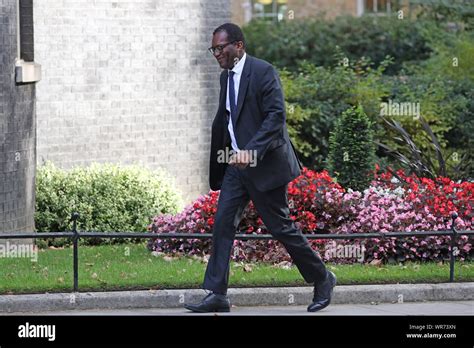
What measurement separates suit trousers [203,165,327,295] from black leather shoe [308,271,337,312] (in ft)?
0.84

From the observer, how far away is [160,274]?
10.7 metres

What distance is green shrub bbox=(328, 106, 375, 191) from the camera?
1377 cm

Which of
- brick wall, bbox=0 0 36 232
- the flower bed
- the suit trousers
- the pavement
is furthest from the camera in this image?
brick wall, bbox=0 0 36 232

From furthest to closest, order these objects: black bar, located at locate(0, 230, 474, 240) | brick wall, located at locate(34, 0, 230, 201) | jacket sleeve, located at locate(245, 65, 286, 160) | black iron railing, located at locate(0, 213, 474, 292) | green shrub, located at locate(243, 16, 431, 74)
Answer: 1. green shrub, located at locate(243, 16, 431, 74)
2. brick wall, located at locate(34, 0, 230, 201)
3. black bar, located at locate(0, 230, 474, 240)
4. black iron railing, located at locate(0, 213, 474, 292)
5. jacket sleeve, located at locate(245, 65, 286, 160)

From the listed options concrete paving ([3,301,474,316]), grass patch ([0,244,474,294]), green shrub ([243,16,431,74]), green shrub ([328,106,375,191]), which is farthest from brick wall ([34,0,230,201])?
green shrub ([243,16,431,74])

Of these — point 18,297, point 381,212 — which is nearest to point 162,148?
point 381,212

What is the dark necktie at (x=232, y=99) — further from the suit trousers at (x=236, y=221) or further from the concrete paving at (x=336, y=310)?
the concrete paving at (x=336, y=310)

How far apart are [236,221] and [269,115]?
32.9 inches

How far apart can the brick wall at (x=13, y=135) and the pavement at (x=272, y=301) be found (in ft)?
11.1

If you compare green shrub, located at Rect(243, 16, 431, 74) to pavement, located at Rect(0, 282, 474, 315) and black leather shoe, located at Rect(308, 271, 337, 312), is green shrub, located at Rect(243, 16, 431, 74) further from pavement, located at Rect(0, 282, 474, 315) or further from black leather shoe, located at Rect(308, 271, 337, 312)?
black leather shoe, located at Rect(308, 271, 337, 312)

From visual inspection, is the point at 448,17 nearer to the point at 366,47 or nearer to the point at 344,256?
the point at 366,47

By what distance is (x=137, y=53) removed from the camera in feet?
52.4

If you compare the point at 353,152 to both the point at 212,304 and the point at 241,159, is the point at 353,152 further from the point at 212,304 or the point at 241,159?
the point at 241,159

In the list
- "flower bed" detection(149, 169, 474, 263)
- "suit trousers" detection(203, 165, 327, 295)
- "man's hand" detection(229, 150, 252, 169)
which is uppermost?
"man's hand" detection(229, 150, 252, 169)
